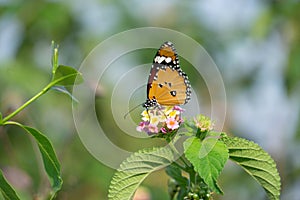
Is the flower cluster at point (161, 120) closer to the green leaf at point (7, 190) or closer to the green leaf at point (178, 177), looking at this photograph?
the green leaf at point (178, 177)

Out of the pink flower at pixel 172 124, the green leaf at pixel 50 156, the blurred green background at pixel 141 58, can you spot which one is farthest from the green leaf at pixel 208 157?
the blurred green background at pixel 141 58

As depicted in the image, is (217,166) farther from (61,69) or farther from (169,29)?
(169,29)

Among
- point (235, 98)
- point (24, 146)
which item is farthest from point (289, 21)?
point (24, 146)

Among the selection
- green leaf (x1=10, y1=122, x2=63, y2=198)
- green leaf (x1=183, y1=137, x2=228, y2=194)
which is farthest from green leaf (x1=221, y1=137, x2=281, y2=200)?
green leaf (x1=10, y1=122, x2=63, y2=198)

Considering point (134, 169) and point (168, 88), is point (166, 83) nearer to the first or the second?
point (168, 88)

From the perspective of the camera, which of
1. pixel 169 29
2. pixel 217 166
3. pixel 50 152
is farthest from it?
pixel 169 29

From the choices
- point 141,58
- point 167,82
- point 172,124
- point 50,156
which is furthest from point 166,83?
point 141,58
